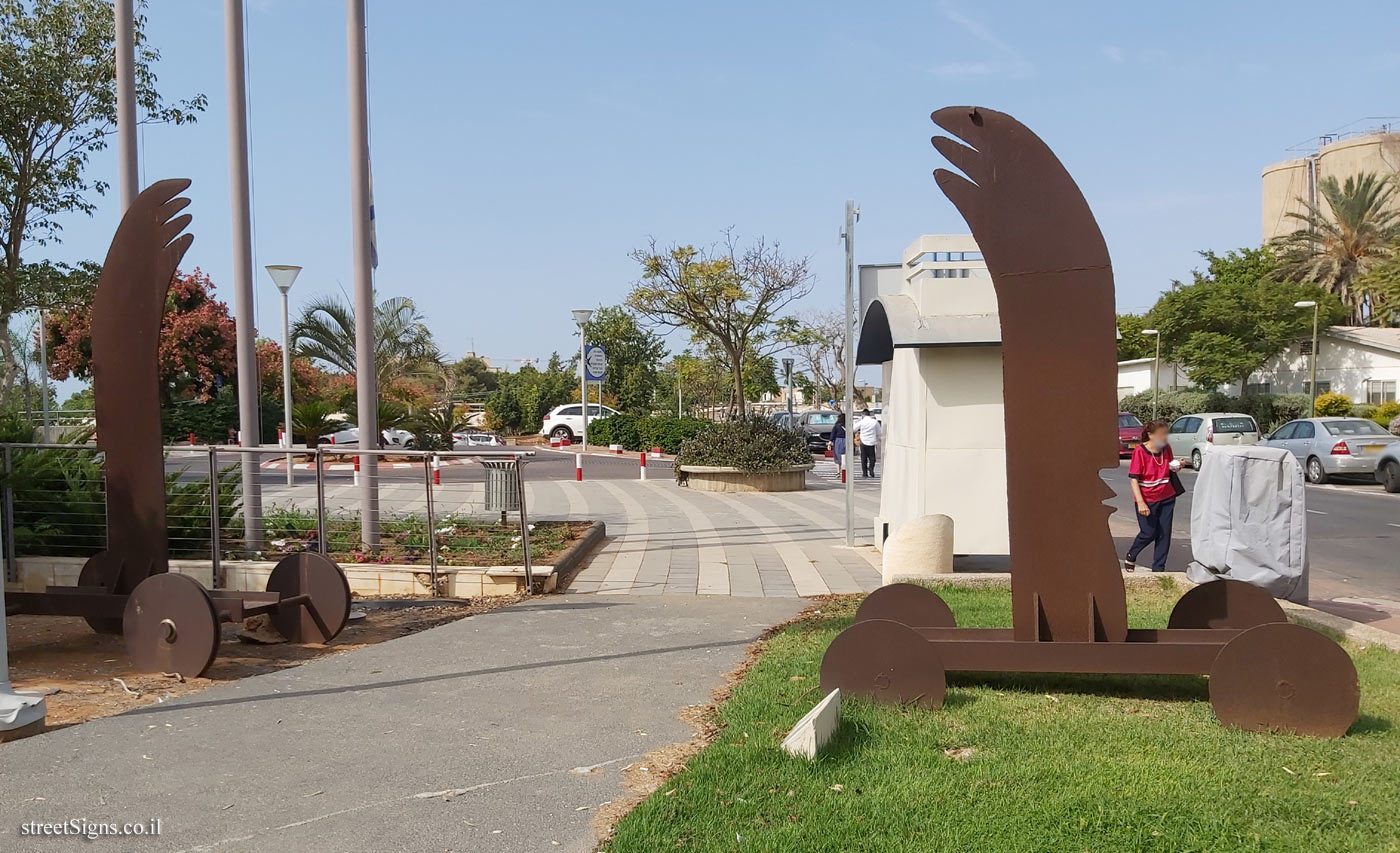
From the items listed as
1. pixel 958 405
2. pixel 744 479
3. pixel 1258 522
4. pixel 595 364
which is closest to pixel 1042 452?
pixel 1258 522

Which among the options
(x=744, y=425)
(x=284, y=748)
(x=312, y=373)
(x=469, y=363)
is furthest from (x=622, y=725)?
(x=469, y=363)

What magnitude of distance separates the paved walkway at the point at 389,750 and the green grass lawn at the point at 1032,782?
1.49 ft

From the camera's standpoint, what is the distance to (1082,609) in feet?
17.0

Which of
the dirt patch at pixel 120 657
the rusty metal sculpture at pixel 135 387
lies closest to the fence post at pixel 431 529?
the dirt patch at pixel 120 657

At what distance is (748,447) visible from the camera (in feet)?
67.0

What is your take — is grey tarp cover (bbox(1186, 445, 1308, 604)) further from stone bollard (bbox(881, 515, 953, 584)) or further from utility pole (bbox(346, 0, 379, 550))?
utility pole (bbox(346, 0, 379, 550))

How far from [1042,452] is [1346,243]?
56237 millimetres

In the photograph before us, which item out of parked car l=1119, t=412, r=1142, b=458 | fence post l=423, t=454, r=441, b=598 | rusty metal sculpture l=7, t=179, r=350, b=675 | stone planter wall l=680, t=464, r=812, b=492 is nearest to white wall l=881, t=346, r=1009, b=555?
fence post l=423, t=454, r=441, b=598

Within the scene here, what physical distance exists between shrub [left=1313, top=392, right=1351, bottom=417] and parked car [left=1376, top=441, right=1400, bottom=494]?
1750 cm

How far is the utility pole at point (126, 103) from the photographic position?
10.4 metres

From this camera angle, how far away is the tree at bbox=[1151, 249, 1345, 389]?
43.1 meters

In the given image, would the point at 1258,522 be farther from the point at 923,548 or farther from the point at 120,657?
the point at 120,657

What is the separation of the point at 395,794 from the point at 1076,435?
139 inches

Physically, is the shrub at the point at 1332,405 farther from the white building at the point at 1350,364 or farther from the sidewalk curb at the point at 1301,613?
the sidewalk curb at the point at 1301,613
